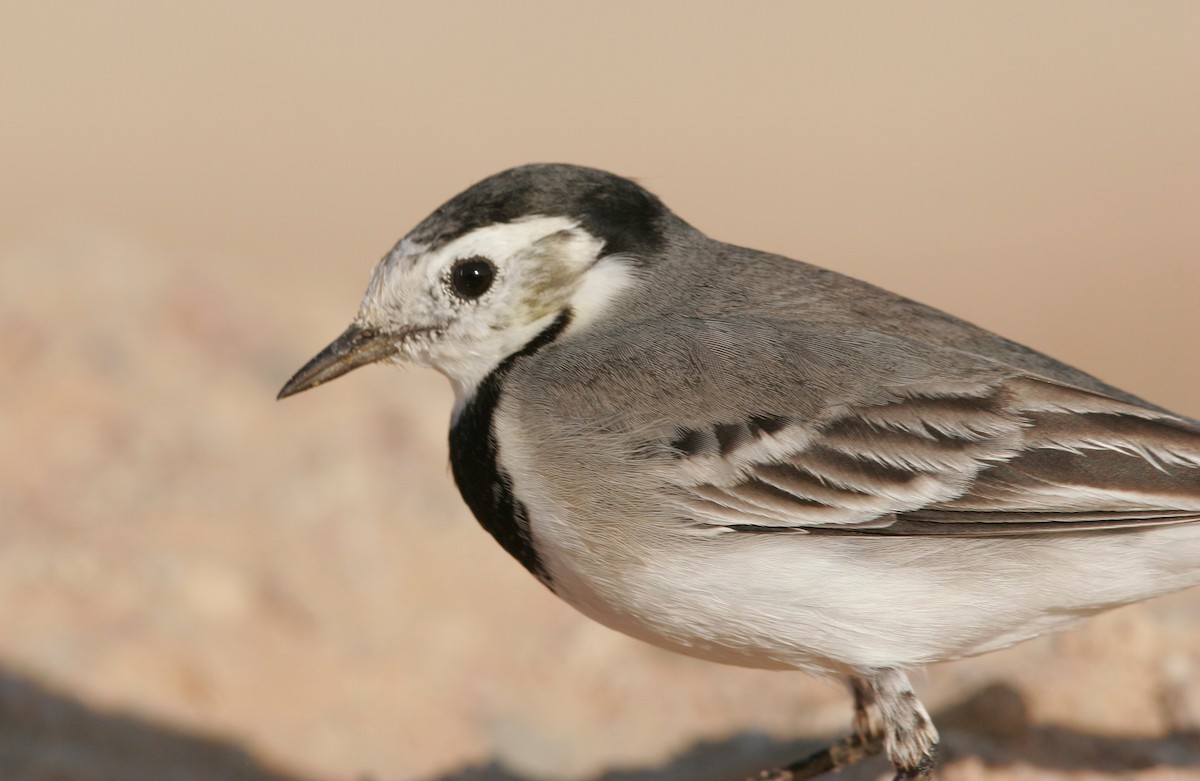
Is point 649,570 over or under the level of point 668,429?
under

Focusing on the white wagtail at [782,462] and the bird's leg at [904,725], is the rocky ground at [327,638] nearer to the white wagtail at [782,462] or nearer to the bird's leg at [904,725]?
the bird's leg at [904,725]

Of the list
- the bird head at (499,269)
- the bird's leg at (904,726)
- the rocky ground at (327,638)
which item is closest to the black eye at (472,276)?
the bird head at (499,269)

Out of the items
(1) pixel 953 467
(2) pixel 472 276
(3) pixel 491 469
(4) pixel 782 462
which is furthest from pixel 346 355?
(1) pixel 953 467

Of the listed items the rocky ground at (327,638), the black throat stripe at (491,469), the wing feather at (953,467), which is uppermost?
the wing feather at (953,467)

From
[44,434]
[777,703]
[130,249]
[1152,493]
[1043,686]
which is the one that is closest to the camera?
[1152,493]

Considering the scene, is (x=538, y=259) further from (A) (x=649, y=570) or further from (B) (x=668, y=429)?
(A) (x=649, y=570)

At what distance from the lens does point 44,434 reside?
879 centimetres

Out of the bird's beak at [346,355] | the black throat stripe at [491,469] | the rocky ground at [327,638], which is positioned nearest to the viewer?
the black throat stripe at [491,469]

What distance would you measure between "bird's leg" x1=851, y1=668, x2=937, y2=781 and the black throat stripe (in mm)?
1183

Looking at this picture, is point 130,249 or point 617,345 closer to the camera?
point 617,345

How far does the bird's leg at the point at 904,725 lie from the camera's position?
498 centimetres

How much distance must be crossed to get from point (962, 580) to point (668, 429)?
1.07m

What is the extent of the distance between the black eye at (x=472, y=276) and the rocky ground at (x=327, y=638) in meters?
2.42

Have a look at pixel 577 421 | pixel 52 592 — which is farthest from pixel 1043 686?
pixel 52 592
